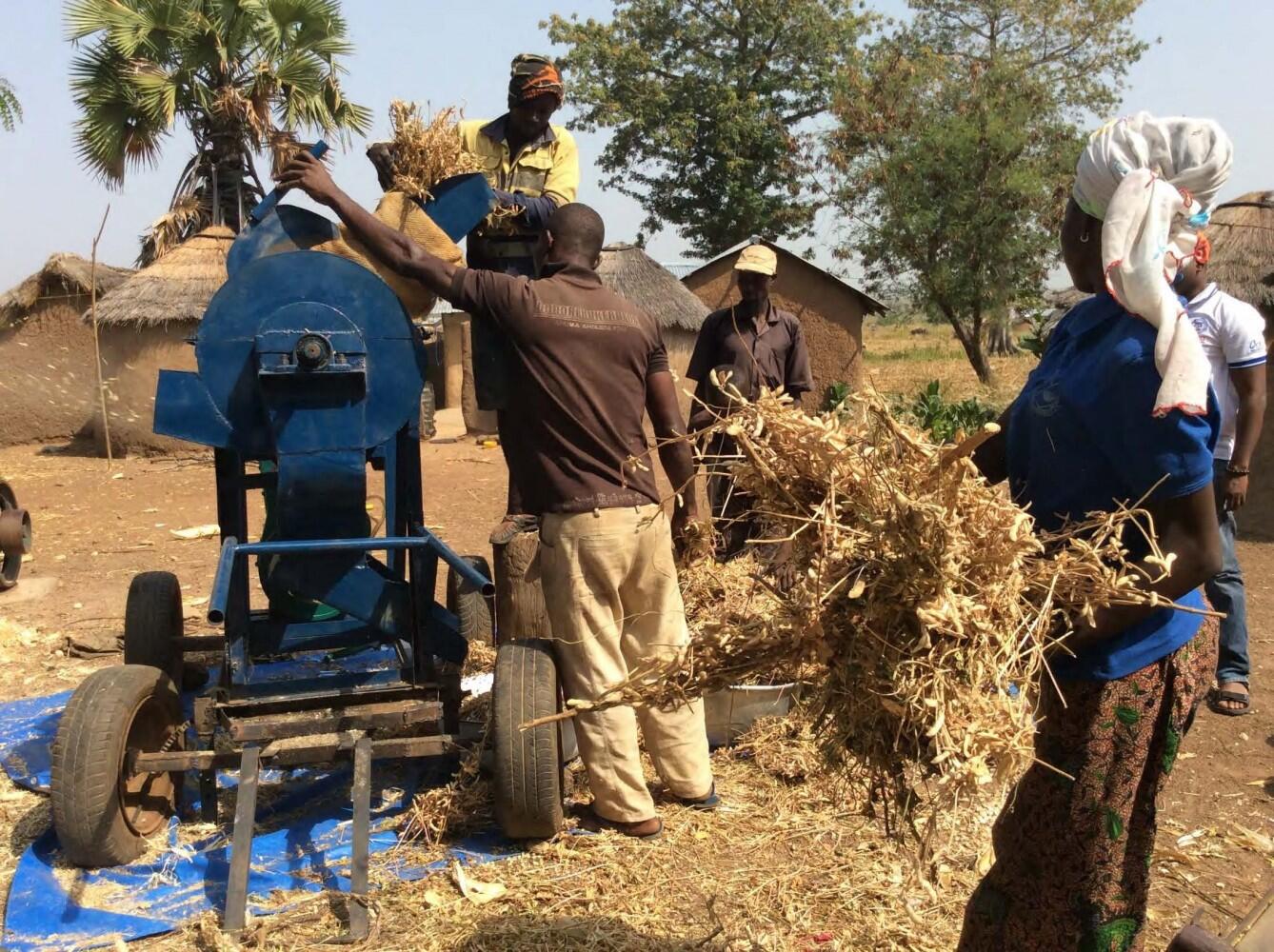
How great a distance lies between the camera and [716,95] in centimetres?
2859

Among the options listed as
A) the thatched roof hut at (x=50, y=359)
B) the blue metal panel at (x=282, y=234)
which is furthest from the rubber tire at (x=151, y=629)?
the thatched roof hut at (x=50, y=359)

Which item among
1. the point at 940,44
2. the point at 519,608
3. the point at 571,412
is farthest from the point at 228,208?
the point at 940,44

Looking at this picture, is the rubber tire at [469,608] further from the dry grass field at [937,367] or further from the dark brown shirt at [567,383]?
the dry grass field at [937,367]

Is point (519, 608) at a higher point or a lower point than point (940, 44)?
lower

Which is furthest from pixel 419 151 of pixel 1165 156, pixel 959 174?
pixel 959 174

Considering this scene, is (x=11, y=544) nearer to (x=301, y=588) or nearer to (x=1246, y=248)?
(x=301, y=588)

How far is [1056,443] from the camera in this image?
2273mm

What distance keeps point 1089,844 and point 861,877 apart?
1.69 meters

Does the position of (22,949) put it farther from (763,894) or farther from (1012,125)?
(1012,125)

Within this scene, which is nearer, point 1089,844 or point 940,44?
point 1089,844

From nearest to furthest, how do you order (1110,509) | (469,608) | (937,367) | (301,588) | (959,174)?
(1110,509) < (301,588) < (469,608) < (959,174) < (937,367)

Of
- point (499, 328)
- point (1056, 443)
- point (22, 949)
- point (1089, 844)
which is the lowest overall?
point (22, 949)

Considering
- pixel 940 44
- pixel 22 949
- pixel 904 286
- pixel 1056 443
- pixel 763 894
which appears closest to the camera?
pixel 1056 443

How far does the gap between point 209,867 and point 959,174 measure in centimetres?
2205
